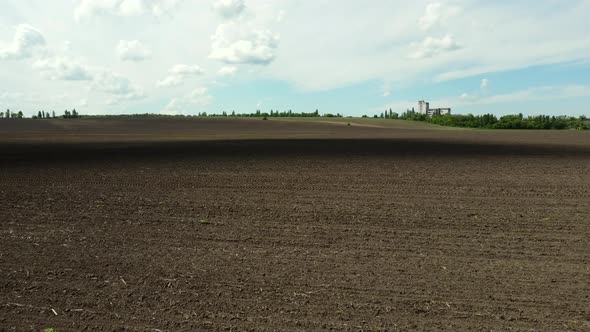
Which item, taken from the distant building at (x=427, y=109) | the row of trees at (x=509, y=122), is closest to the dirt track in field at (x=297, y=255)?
the row of trees at (x=509, y=122)

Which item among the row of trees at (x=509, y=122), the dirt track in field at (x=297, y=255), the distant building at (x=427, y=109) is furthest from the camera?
the distant building at (x=427, y=109)

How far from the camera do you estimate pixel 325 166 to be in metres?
20.3

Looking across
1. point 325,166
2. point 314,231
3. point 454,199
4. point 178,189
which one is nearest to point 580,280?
point 314,231

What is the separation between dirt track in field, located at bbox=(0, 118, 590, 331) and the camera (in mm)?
5781

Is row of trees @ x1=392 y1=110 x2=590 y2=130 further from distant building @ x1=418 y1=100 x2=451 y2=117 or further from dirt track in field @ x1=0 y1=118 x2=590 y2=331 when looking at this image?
dirt track in field @ x1=0 y1=118 x2=590 y2=331

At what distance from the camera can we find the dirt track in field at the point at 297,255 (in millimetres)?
5781

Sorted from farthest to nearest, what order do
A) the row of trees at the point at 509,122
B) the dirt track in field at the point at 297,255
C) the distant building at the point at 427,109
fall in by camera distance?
the distant building at the point at 427,109 < the row of trees at the point at 509,122 < the dirt track in field at the point at 297,255

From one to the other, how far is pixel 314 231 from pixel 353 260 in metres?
1.92

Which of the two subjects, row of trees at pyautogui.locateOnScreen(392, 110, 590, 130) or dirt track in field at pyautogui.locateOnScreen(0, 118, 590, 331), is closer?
dirt track in field at pyautogui.locateOnScreen(0, 118, 590, 331)

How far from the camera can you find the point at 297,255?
26.3ft

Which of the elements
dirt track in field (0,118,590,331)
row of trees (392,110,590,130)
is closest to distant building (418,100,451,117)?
row of trees (392,110,590,130)

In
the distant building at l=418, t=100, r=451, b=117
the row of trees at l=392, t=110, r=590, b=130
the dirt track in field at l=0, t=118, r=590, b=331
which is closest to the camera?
the dirt track in field at l=0, t=118, r=590, b=331

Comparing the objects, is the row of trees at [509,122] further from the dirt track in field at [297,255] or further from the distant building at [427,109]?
the dirt track in field at [297,255]

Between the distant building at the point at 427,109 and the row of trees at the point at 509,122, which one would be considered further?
the distant building at the point at 427,109
